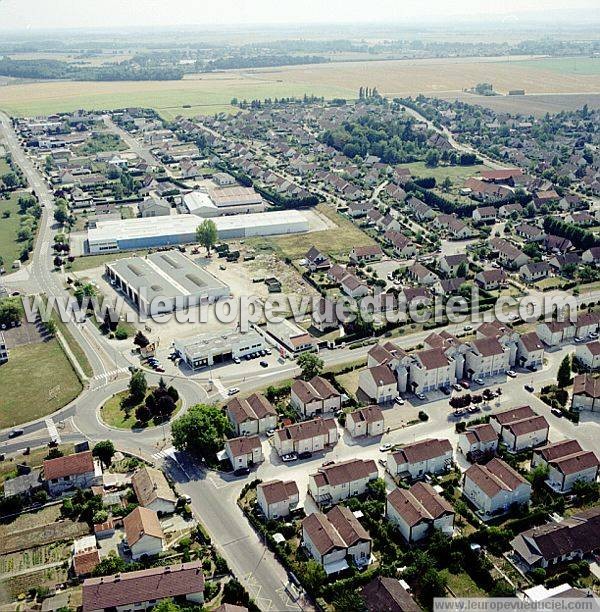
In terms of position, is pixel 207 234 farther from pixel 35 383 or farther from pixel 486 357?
pixel 486 357

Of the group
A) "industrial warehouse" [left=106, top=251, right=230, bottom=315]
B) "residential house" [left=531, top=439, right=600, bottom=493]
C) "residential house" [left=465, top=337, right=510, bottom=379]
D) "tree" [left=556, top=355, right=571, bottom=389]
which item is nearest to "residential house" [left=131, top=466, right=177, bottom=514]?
"residential house" [left=531, top=439, right=600, bottom=493]

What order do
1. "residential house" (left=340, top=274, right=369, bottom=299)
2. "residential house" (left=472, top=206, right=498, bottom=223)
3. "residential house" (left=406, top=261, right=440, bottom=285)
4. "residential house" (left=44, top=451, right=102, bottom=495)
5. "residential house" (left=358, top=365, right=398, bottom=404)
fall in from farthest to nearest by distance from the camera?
"residential house" (left=472, top=206, right=498, bottom=223) → "residential house" (left=406, top=261, right=440, bottom=285) → "residential house" (left=340, top=274, right=369, bottom=299) → "residential house" (left=358, top=365, right=398, bottom=404) → "residential house" (left=44, top=451, right=102, bottom=495)

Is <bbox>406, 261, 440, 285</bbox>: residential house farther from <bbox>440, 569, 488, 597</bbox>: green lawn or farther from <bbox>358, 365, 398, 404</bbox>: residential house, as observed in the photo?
<bbox>440, 569, 488, 597</bbox>: green lawn

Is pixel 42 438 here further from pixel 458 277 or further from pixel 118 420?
pixel 458 277

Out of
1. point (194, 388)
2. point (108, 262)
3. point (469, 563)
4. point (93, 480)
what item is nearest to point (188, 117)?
point (108, 262)

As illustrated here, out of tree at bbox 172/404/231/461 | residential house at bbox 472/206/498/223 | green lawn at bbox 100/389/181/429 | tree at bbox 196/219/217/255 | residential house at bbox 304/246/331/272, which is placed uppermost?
tree at bbox 196/219/217/255

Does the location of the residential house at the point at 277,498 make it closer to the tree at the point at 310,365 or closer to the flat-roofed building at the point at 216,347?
the tree at the point at 310,365

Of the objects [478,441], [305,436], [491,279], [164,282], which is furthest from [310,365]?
[491,279]

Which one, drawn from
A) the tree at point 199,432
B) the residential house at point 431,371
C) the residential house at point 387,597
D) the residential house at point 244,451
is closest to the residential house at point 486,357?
the residential house at point 431,371
